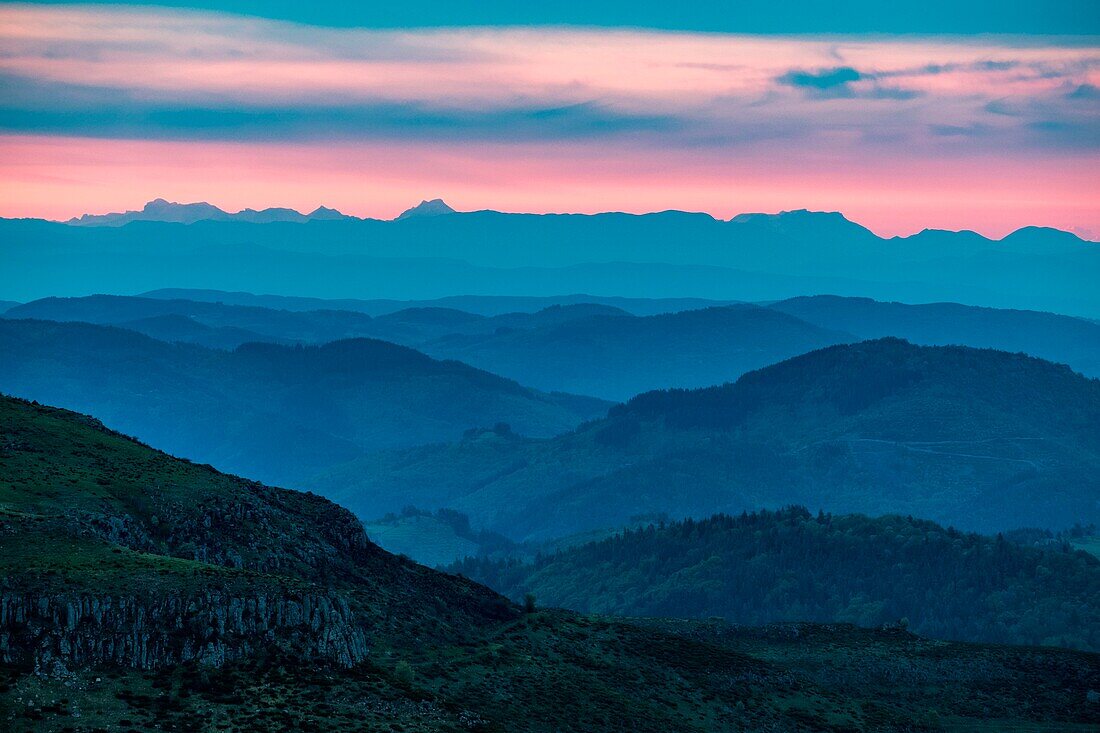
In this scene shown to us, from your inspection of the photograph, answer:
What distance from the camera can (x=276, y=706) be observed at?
3627 inches

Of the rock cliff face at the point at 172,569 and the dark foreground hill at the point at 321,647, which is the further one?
the rock cliff face at the point at 172,569

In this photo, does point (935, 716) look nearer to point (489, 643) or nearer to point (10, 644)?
point (489, 643)

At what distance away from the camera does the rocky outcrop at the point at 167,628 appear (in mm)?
89625

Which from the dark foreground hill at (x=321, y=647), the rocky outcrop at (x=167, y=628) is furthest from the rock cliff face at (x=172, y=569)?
the dark foreground hill at (x=321, y=647)

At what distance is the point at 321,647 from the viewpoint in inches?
3967

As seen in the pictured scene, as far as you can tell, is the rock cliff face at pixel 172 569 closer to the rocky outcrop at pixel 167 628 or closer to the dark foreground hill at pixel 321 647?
the rocky outcrop at pixel 167 628

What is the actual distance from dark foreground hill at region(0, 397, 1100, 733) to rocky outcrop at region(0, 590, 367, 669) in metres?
0.13

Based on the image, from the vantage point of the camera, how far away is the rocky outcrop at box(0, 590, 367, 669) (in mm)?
89625

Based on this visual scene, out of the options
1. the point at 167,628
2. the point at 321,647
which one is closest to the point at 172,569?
the point at 167,628

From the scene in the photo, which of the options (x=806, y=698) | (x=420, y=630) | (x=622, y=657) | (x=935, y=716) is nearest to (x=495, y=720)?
(x=420, y=630)

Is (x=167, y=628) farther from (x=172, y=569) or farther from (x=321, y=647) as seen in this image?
(x=321, y=647)

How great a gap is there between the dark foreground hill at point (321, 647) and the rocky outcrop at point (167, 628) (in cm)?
13

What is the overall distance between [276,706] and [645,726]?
4294 centimetres

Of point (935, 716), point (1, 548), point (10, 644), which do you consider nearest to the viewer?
point (10, 644)
